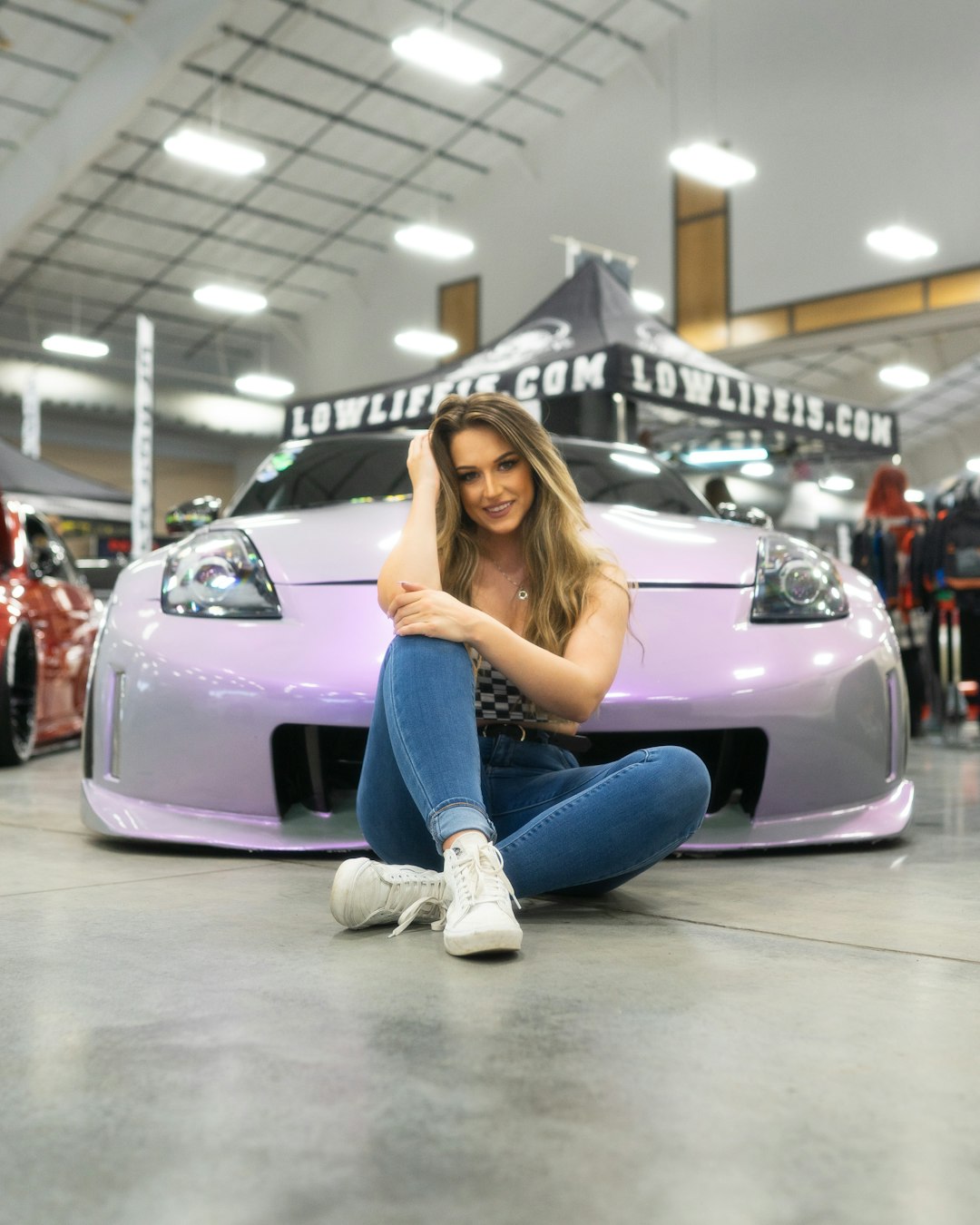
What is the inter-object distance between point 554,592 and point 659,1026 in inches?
34.8

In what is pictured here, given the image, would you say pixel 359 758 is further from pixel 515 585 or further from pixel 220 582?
pixel 515 585

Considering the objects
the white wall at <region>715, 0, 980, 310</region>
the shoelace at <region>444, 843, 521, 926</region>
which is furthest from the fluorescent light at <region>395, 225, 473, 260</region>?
the shoelace at <region>444, 843, 521, 926</region>

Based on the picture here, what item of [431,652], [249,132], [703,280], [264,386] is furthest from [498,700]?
[264,386]

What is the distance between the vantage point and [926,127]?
15.2m

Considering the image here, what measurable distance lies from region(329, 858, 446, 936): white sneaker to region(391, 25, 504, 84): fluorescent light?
460 inches

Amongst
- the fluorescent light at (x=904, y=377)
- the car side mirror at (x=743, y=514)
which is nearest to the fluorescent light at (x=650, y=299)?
the fluorescent light at (x=904, y=377)

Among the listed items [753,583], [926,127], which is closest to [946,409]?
[926,127]

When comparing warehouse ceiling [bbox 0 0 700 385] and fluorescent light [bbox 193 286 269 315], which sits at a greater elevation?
warehouse ceiling [bbox 0 0 700 385]

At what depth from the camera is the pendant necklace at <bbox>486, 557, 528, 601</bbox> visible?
2.25 meters

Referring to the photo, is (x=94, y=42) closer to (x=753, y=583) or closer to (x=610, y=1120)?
(x=753, y=583)

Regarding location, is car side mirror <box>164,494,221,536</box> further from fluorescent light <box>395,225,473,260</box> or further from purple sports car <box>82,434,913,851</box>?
fluorescent light <box>395,225,473,260</box>

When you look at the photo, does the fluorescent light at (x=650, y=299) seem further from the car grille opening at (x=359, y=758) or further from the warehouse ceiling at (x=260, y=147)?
the car grille opening at (x=359, y=758)

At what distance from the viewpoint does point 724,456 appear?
1672cm

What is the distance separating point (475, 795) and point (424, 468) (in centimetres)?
65
